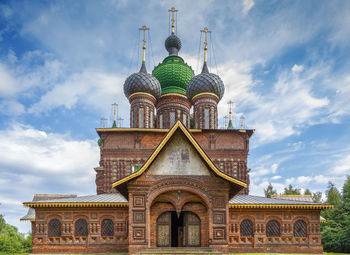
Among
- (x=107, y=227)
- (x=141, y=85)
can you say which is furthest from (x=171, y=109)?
(x=107, y=227)

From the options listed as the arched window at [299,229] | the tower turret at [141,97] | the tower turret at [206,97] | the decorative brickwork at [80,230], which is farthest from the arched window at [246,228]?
the tower turret at [141,97]

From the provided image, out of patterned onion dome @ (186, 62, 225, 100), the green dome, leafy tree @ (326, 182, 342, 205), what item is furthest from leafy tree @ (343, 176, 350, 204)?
the green dome

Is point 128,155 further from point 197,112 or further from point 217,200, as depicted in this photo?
point 217,200

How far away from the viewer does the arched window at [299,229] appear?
55.2 ft

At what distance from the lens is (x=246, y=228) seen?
666 inches

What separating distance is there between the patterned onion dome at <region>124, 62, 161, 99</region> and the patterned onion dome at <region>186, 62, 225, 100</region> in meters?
2.36

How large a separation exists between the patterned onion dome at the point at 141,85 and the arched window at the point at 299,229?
1239cm

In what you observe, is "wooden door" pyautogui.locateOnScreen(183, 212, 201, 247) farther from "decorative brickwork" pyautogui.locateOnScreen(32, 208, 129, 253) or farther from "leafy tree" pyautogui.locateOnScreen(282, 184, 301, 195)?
"leafy tree" pyautogui.locateOnScreen(282, 184, 301, 195)

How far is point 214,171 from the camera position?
1347 centimetres

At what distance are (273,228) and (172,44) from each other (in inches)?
703

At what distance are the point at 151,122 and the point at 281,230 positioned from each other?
1096 centimetres

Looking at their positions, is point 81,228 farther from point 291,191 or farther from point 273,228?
point 291,191

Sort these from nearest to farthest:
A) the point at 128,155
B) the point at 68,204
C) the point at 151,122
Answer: the point at 68,204 < the point at 128,155 < the point at 151,122

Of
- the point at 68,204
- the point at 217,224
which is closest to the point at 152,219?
the point at 217,224
